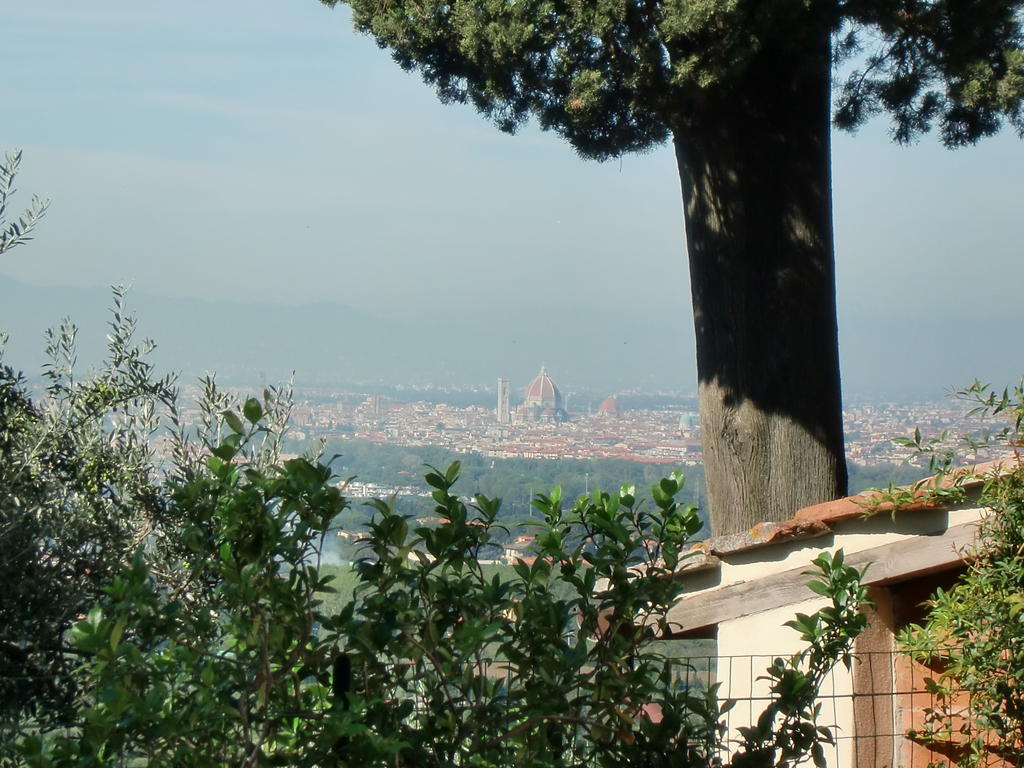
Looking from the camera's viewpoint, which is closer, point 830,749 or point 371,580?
point 371,580

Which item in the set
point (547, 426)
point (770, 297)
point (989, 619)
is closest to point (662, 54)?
point (770, 297)

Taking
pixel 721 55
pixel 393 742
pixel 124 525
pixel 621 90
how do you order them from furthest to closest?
pixel 621 90
pixel 721 55
pixel 124 525
pixel 393 742

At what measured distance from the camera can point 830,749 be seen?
178 inches

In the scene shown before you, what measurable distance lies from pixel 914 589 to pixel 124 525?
3229mm

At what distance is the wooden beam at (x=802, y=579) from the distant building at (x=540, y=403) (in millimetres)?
12700

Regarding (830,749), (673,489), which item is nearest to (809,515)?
(830,749)

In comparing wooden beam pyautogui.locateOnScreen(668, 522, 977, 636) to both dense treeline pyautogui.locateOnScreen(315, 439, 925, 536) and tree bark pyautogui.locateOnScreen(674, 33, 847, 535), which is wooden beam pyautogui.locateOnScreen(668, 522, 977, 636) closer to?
dense treeline pyautogui.locateOnScreen(315, 439, 925, 536)

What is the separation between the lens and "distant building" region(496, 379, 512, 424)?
20531 millimetres

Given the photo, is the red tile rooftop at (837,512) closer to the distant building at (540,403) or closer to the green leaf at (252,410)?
the green leaf at (252,410)

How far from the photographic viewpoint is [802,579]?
14.2ft

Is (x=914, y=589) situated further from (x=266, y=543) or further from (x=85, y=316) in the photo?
(x=85, y=316)

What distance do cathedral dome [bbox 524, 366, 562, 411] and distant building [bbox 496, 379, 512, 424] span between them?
781mm

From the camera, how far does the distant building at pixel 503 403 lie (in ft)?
67.4

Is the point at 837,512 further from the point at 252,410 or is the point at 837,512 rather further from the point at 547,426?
the point at 547,426
